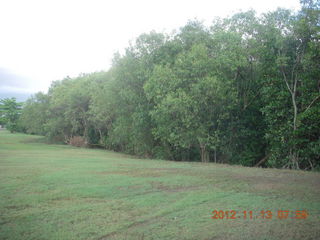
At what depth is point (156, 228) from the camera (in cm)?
562

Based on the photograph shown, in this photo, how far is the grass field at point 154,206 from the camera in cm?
539

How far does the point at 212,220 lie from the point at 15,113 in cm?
7719

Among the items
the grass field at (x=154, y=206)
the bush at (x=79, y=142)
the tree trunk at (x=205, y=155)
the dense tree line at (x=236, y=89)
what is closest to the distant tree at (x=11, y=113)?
the bush at (x=79, y=142)

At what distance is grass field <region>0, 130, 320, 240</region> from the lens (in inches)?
212

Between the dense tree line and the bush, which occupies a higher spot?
the dense tree line

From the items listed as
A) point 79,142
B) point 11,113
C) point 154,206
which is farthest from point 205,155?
point 11,113

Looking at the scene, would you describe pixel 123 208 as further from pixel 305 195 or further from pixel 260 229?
pixel 305 195

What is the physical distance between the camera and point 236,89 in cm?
2092

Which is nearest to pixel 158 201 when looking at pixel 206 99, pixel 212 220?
pixel 212 220

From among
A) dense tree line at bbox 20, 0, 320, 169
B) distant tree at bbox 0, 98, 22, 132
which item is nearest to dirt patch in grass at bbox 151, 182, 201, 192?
dense tree line at bbox 20, 0, 320, 169

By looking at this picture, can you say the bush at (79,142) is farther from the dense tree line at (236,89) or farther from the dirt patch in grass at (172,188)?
the dirt patch in grass at (172,188)

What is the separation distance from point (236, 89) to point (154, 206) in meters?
15.5

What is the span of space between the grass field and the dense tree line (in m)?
8.12

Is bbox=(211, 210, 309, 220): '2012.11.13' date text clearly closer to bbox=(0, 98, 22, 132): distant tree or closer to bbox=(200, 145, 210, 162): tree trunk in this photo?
bbox=(200, 145, 210, 162): tree trunk
